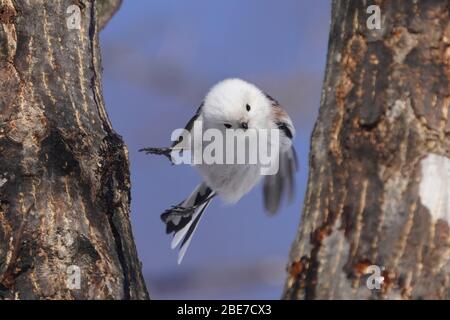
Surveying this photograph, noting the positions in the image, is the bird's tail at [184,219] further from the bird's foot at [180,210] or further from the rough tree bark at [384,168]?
the rough tree bark at [384,168]

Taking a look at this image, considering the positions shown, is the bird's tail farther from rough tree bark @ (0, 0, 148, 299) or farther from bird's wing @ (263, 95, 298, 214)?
rough tree bark @ (0, 0, 148, 299)

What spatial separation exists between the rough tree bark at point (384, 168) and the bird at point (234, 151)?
122 cm

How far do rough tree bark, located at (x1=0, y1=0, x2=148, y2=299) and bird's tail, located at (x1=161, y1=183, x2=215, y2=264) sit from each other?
87cm

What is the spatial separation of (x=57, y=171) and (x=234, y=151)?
1043mm

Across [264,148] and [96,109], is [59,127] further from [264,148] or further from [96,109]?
[264,148]

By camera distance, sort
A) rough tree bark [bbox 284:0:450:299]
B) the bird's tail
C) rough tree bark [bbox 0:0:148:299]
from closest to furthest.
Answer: rough tree bark [bbox 284:0:450:299]
rough tree bark [bbox 0:0:148:299]
the bird's tail

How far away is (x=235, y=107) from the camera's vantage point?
2.95 metres

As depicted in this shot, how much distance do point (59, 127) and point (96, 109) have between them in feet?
0.67

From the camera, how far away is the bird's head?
2.95 metres

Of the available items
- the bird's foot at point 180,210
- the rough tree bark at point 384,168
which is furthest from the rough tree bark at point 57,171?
the bird's foot at point 180,210

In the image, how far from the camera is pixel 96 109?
2494 mm

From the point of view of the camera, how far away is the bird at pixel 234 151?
300 centimetres

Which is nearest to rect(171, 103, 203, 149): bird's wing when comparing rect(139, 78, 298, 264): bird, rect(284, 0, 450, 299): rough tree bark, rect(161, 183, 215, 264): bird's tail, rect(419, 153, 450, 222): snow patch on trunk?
rect(139, 78, 298, 264): bird

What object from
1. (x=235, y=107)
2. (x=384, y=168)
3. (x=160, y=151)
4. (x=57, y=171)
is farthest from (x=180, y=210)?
(x=384, y=168)
